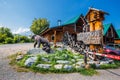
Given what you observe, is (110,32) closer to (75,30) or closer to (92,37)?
(75,30)

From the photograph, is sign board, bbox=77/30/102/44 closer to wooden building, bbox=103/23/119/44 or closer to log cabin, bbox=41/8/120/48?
log cabin, bbox=41/8/120/48

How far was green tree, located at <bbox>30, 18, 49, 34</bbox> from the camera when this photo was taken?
167 feet

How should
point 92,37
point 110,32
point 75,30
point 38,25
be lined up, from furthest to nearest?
point 38,25 → point 110,32 → point 75,30 → point 92,37

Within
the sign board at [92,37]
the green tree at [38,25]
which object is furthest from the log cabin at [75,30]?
the green tree at [38,25]

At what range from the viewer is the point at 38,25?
5128 cm

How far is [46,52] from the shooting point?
39.6ft

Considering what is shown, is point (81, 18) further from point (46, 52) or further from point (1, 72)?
point (1, 72)

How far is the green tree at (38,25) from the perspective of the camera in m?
50.8

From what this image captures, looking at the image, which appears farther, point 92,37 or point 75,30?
point 75,30

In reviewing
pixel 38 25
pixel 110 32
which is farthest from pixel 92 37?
pixel 38 25

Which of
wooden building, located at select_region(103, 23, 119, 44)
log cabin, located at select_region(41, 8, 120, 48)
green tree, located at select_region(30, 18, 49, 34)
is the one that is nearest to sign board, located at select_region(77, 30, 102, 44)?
log cabin, located at select_region(41, 8, 120, 48)

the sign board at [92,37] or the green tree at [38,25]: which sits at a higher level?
the green tree at [38,25]

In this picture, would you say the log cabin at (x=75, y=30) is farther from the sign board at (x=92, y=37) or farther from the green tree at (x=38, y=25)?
the green tree at (x=38, y=25)

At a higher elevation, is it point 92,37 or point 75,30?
point 75,30
